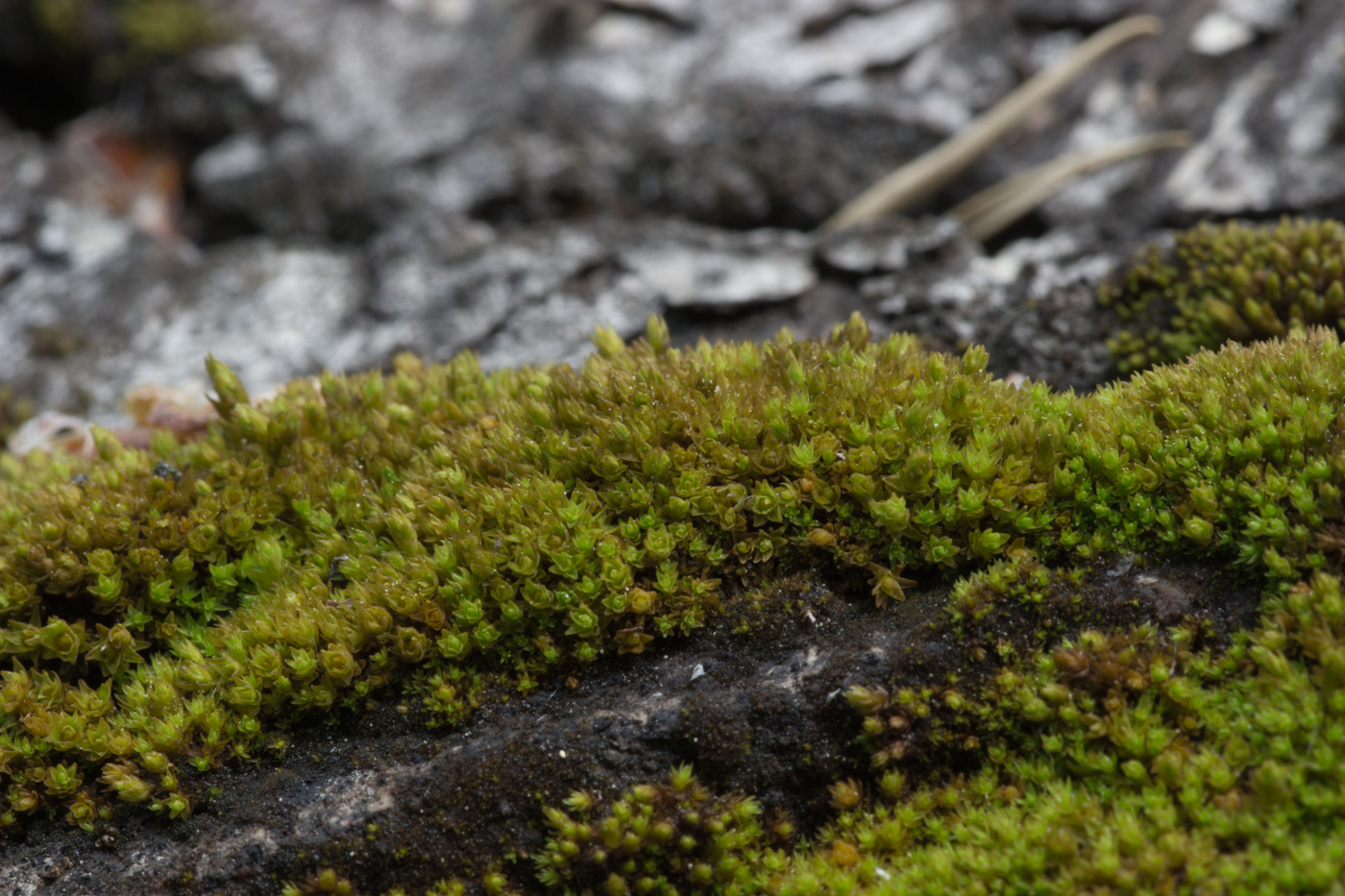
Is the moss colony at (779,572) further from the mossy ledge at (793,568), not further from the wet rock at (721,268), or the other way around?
the wet rock at (721,268)

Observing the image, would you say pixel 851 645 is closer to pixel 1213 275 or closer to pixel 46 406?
pixel 1213 275

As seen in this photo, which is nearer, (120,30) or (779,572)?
(779,572)

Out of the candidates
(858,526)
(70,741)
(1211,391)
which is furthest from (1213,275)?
(70,741)

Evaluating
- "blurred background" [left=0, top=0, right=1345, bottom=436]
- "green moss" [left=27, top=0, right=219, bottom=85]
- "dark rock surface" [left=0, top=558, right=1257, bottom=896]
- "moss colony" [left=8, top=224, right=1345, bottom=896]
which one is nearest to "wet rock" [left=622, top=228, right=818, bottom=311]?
"blurred background" [left=0, top=0, right=1345, bottom=436]

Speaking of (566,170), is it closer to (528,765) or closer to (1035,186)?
(1035,186)

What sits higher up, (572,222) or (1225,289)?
(572,222)

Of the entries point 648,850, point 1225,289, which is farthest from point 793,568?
point 1225,289
